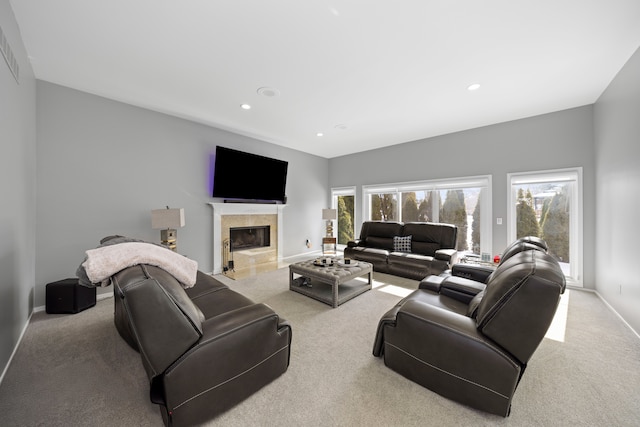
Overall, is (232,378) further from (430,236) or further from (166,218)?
(430,236)

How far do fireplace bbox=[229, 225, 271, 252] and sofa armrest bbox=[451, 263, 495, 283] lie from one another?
12.7ft

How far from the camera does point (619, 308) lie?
2742 mm

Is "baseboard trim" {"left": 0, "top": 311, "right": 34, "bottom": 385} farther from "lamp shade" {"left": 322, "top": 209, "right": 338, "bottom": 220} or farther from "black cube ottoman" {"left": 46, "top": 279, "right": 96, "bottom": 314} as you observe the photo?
"lamp shade" {"left": 322, "top": 209, "right": 338, "bottom": 220}

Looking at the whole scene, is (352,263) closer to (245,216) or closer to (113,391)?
(245,216)

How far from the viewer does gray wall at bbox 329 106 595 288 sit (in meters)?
3.58

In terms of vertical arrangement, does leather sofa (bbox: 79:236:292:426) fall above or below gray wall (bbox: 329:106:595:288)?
below

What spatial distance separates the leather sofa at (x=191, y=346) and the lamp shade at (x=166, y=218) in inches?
88.4

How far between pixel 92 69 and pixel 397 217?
5788 millimetres

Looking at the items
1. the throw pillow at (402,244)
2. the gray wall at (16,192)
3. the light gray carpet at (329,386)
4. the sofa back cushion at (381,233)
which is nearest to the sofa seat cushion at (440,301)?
the light gray carpet at (329,386)

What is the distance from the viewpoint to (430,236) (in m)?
4.76

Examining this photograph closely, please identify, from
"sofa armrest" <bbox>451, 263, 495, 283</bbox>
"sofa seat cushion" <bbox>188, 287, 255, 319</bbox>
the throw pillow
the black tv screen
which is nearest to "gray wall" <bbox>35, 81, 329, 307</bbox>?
the black tv screen

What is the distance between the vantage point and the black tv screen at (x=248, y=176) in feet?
14.6

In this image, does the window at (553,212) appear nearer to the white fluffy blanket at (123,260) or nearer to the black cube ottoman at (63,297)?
the white fluffy blanket at (123,260)

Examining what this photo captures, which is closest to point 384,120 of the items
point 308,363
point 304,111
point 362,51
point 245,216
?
point 304,111
